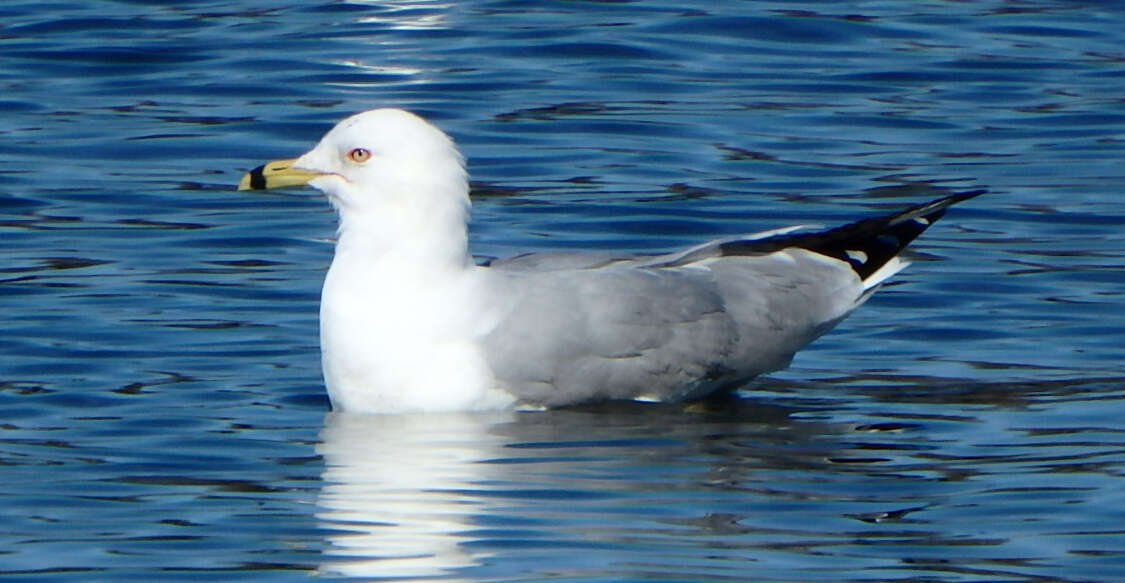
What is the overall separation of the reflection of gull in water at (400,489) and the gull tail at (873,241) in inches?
60.7

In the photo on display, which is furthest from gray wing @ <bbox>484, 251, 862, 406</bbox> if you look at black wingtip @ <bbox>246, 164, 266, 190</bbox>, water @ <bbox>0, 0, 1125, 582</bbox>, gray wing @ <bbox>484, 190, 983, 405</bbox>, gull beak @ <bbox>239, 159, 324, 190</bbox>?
black wingtip @ <bbox>246, 164, 266, 190</bbox>

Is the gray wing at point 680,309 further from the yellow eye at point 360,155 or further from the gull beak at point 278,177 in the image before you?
the gull beak at point 278,177

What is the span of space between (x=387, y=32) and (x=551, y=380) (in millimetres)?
7635

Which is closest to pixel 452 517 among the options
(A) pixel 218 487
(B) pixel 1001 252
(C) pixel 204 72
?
(A) pixel 218 487

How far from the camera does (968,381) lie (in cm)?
862

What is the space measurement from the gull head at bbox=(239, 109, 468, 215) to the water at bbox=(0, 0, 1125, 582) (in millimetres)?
754

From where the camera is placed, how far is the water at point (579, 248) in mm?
6574

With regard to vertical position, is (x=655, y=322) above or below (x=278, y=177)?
below

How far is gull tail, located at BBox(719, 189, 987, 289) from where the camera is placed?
8969 mm

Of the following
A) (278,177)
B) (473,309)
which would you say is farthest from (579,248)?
(473,309)

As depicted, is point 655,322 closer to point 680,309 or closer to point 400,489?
point 680,309

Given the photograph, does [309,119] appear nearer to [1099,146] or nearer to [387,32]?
[387,32]

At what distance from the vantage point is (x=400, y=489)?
7082 millimetres

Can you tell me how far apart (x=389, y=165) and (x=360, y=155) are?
4.5 inches
